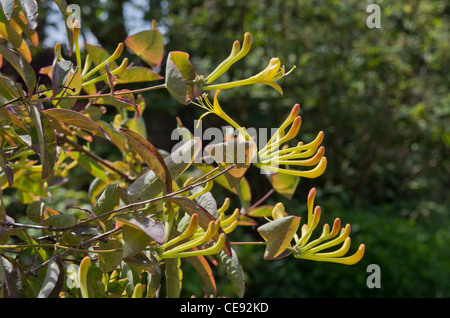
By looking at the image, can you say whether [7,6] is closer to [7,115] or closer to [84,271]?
[7,115]

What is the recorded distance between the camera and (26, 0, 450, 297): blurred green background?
12.9 ft

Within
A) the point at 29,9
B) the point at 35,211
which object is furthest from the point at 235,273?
the point at 29,9

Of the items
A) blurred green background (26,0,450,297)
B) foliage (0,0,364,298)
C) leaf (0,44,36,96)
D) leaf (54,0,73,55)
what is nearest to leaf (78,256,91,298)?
foliage (0,0,364,298)

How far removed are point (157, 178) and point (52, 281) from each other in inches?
6.1

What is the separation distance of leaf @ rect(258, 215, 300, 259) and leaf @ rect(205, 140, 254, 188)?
8 cm

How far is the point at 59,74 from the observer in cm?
58

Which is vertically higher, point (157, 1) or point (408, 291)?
point (157, 1)

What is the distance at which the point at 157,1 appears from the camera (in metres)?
3.87

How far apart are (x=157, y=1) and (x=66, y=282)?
3568 mm

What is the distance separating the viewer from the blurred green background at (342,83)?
3.94m

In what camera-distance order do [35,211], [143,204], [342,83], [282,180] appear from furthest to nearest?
[342,83]
[282,180]
[35,211]
[143,204]

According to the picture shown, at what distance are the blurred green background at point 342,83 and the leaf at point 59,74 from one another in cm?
319
